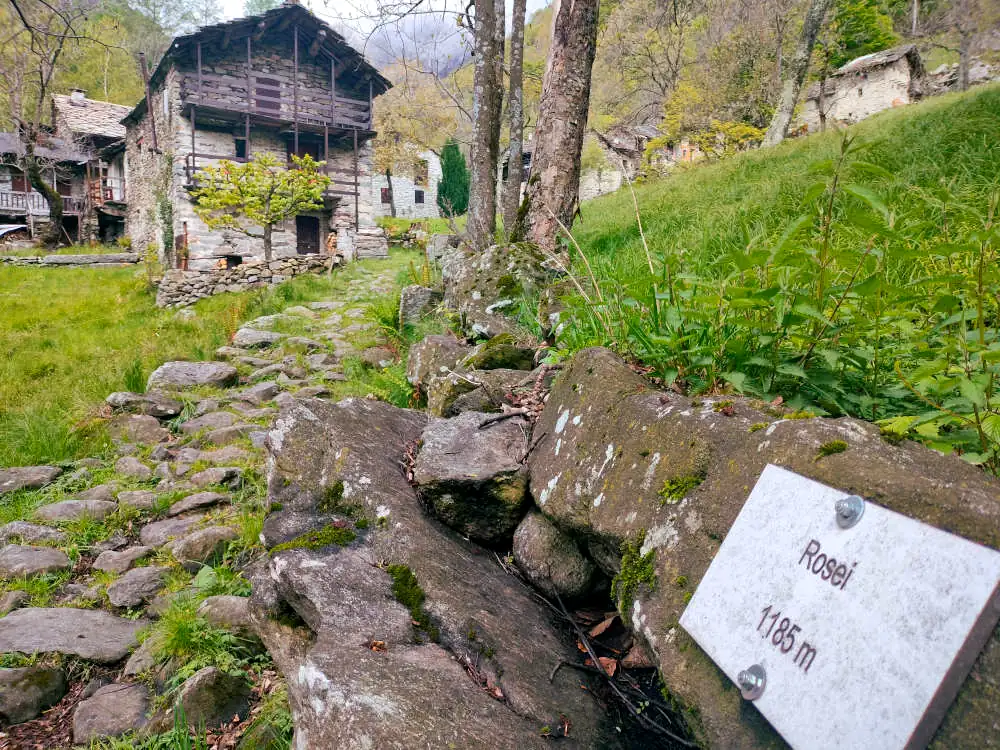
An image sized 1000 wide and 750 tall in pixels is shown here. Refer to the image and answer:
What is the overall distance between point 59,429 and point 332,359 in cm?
310

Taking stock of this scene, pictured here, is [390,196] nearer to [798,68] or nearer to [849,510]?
[798,68]

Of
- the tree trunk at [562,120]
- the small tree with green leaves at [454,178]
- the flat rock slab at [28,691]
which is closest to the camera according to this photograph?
the flat rock slab at [28,691]

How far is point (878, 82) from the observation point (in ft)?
89.8

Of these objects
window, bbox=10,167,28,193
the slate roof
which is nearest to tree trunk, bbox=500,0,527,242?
the slate roof

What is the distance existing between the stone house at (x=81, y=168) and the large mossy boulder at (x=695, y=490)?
1415 inches

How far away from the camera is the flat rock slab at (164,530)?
3791 mm

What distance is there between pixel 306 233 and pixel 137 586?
2572 centimetres

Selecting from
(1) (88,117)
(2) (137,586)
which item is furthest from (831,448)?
(1) (88,117)

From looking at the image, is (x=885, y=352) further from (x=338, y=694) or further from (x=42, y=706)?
(x=42, y=706)

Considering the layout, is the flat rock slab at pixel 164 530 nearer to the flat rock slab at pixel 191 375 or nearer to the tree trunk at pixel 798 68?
the flat rock slab at pixel 191 375

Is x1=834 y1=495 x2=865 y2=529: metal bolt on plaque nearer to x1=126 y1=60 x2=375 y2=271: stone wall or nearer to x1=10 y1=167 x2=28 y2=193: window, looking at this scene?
x1=126 y1=60 x2=375 y2=271: stone wall

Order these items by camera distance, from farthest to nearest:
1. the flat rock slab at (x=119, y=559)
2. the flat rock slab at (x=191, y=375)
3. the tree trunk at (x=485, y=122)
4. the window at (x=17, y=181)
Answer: the window at (x=17, y=181) → the tree trunk at (x=485, y=122) → the flat rock slab at (x=191, y=375) → the flat rock slab at (x=119, y=559)

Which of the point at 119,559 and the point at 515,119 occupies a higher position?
the point at 515,119

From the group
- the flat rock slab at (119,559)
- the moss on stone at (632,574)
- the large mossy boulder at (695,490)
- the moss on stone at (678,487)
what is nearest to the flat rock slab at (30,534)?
the flat rock slab at (119,559)
